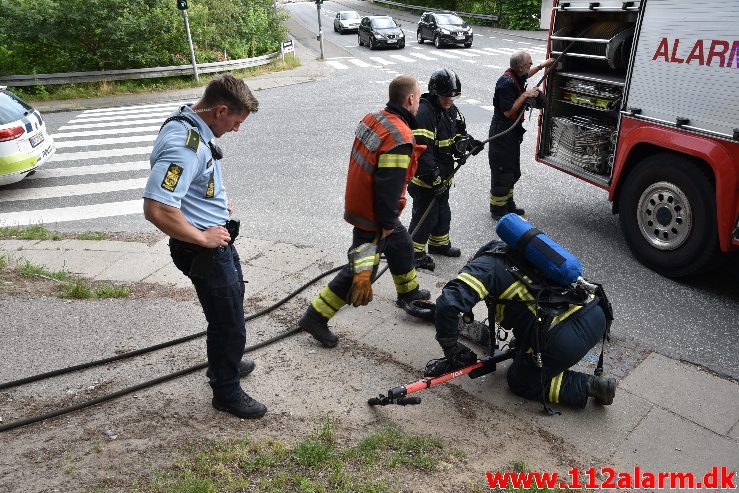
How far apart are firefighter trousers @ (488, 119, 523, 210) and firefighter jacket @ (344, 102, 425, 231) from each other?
2735mm

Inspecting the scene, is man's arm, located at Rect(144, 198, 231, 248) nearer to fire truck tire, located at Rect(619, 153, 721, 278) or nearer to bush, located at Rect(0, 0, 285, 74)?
fire truck tire, located at Rect(619, 153, 721, 278)

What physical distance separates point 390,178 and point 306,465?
1.87 metres

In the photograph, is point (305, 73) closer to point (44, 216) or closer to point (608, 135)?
point (44, 216)

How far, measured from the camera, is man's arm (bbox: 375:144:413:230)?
157 inches

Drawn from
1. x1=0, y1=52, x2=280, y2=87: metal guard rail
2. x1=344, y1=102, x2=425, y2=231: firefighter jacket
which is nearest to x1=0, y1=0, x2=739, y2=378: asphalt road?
x1=344, y1=102, x2=425, y2=231: firefighter jacket

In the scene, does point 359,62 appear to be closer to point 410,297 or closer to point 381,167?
point 410,297

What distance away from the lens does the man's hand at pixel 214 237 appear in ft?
10.4

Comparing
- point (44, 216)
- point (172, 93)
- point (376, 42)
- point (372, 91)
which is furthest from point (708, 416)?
point (376, 42)

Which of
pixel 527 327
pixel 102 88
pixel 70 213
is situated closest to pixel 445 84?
pixel 527 327

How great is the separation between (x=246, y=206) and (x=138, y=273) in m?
2.29

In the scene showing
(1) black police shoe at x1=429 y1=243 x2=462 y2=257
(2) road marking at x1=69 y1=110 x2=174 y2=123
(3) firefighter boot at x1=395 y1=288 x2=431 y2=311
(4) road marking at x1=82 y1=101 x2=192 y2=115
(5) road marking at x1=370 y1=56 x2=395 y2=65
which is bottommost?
(5) road marking at x1=370 y1=56 x2=395 y2=65

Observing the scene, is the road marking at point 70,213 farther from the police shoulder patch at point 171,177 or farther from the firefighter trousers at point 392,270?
the police shoulder patch at point 171,177

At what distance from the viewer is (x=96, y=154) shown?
10945 millimetres

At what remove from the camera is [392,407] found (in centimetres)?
376
